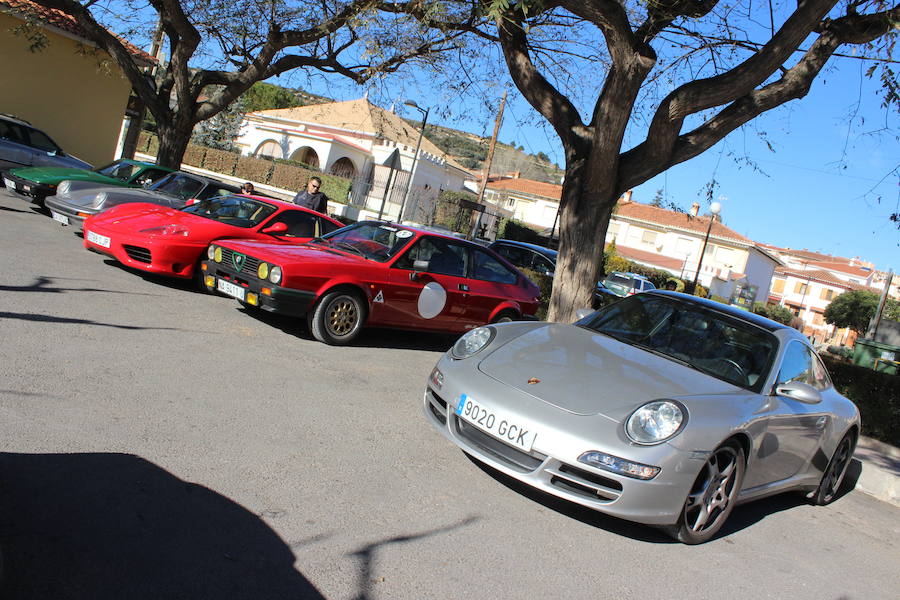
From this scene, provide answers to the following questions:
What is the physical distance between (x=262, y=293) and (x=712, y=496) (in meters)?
4.72

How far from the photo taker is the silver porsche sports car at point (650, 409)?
3.97 m

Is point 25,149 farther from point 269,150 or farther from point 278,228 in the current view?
point 269,150

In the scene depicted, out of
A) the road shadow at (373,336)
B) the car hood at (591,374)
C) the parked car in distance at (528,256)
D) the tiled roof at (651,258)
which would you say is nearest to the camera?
the car hood at (591,374)

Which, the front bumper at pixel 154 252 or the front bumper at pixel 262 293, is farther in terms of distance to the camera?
the front bumper at pixel 154 252

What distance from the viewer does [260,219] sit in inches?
359

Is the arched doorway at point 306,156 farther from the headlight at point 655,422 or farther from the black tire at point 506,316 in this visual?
the headlight at point 655,422

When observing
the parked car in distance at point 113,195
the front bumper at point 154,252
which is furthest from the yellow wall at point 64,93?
the front bumper at point 154,252

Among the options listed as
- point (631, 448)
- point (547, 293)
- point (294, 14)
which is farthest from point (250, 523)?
point (294, 14)

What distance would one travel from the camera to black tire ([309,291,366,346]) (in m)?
7.35

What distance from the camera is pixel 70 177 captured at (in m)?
12.0

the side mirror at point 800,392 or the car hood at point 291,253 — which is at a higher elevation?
the side mirror at point 800,392

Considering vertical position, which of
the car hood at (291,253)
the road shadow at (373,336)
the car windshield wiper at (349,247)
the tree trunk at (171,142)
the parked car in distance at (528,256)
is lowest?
the road shadow at (373,336)

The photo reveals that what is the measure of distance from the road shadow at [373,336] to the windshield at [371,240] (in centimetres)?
99

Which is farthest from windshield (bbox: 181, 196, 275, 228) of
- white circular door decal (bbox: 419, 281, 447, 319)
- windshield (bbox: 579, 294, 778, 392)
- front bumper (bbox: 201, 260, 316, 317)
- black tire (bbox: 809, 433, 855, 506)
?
black tire (bbox: 809, 433, 855, 506)
